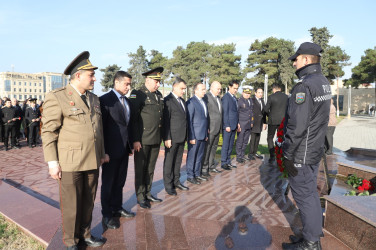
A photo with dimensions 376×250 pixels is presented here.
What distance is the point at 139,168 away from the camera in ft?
11.6

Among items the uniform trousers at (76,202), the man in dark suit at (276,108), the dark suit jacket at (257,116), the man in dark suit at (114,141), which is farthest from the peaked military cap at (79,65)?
the dark suit jacket at (257,116)

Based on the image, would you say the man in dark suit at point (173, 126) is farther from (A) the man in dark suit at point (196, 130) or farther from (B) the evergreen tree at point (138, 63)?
(B) the evergreen tree at point (138, 63)

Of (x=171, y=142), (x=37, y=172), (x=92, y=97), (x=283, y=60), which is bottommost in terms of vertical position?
(x=37, y=172)

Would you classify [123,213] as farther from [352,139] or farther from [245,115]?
[352,139]

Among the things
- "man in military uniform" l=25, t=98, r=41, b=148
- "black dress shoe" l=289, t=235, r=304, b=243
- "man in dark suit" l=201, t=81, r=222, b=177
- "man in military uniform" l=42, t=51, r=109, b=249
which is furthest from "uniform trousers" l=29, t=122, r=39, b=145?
"black dress shoe" l=289, t=235, r=304, b=243

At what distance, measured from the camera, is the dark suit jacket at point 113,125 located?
292 centimetres

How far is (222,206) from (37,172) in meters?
4.37

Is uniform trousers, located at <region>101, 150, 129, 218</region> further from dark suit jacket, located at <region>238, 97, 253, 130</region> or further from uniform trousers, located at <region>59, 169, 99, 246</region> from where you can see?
dark suit jacket, located at <region>238, 97, 253, 130</region>

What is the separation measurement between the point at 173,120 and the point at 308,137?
7.02 feet

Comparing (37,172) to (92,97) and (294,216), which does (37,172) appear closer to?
(92,97)

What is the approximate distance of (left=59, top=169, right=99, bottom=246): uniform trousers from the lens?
2.35m

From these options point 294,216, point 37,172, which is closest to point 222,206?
point 294,216

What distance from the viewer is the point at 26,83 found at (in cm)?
10950

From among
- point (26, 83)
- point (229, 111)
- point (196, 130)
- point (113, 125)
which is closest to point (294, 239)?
point (113, 125)
